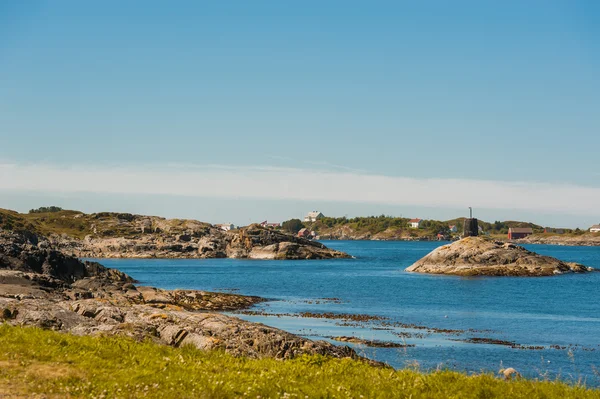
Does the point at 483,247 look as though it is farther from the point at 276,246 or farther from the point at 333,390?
the point at 333,390

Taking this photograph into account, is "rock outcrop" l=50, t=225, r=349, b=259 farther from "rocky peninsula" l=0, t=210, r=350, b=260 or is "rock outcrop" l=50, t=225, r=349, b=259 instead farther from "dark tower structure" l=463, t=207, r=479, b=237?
"dark tower structure" l=463, t=207, r=479, b=237

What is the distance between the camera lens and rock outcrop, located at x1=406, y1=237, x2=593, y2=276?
374 feet

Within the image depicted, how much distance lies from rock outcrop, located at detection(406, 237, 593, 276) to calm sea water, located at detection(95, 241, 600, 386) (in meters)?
4.57

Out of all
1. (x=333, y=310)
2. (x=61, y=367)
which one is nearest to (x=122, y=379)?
(x=61, y=367)

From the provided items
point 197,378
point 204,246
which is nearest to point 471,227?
point 204,246

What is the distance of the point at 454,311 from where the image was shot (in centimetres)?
6475

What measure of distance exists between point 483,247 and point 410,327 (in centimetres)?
7142

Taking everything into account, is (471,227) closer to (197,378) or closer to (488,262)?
(488,262)

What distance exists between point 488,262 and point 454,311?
53840 millimetres

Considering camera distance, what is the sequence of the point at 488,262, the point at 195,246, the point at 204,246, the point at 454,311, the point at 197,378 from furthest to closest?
the point at 195,246
the point at 204,246
the point at 488,262
the point at 454,311
the point at 197,378

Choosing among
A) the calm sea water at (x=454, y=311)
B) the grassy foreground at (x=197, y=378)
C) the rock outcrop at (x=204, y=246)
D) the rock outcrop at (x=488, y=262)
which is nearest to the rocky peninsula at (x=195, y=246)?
the rock outcrop at (x=204, y=246)

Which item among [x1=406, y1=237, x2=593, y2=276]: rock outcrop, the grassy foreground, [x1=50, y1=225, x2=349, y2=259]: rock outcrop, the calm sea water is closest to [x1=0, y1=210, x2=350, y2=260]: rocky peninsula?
[x1=50, y1=225, x2=349, y2=259]: rock outcrop

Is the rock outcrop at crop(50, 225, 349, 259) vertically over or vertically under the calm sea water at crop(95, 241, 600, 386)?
over

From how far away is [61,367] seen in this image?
1530 centimetres
